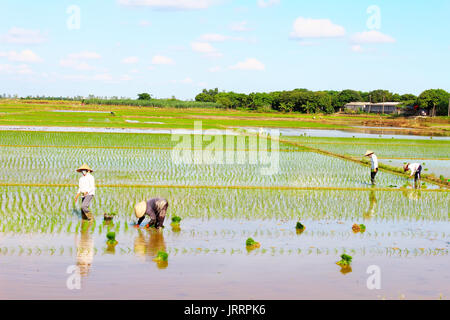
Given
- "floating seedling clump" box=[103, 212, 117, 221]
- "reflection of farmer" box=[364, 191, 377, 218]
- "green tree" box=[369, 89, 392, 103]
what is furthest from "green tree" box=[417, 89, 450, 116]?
"floating seedling clump" box=[103, 212, 117, 221]

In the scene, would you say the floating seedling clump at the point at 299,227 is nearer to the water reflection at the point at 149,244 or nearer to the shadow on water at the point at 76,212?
the water reflection at the point at 149,244

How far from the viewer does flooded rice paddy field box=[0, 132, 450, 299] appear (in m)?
6.26

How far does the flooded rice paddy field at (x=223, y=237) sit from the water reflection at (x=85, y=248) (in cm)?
2

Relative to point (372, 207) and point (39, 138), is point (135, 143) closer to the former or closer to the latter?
point (39, 138)

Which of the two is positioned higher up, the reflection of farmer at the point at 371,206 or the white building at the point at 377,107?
the white building at the point at 377,107

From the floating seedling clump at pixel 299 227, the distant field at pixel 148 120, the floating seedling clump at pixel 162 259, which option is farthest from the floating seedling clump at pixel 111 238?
the distant field at pixel 148 120

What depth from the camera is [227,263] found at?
7152mm

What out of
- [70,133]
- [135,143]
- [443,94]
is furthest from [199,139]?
[443,94]

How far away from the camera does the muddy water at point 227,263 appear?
6090 mm

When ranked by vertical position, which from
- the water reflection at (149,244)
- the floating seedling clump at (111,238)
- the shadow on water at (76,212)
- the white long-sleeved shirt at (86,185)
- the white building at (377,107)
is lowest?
the water reflection at (149,244)

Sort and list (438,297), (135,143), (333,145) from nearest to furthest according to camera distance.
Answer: (438,297) → (135,143) → (333,145)

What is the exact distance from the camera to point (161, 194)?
12.1m

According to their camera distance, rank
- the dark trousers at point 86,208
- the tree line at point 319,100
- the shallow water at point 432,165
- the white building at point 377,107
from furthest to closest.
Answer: the white building at point 377,107, the tree line at point 319,100, the shallow water at point 432,165, the dark trousers at point 86,208
